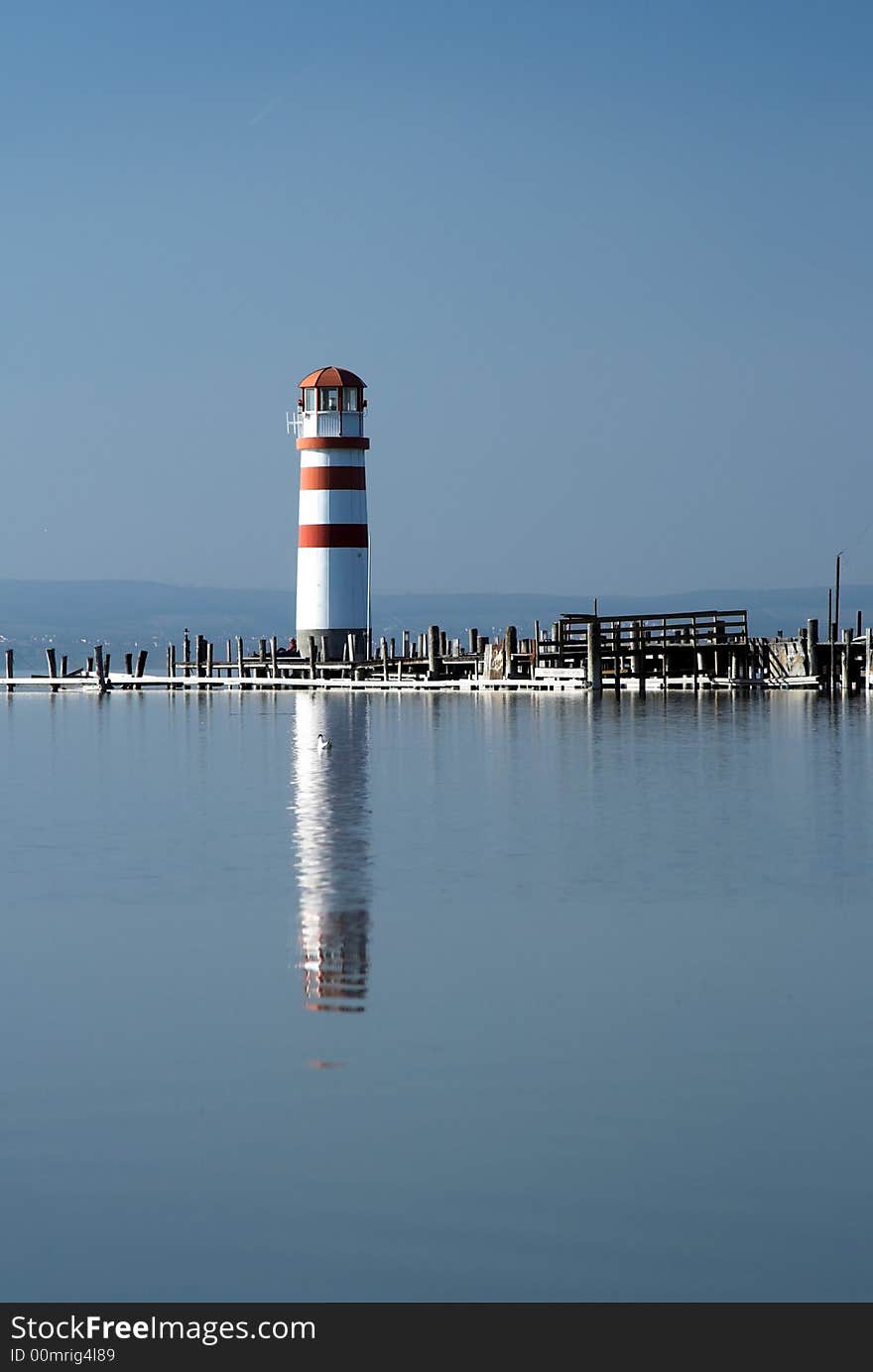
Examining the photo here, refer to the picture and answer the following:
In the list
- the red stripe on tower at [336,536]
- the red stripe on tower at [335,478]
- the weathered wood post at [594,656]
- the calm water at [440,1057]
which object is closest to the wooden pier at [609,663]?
the weathered wood post at [594,656]

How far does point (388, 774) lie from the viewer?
119 ft

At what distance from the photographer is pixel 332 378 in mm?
64500

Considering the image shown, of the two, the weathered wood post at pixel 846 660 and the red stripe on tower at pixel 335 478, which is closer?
the weathered wood post at pixel 846 660

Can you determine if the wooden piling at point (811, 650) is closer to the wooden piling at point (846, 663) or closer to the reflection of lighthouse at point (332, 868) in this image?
the wooden piling at point (846, 663)

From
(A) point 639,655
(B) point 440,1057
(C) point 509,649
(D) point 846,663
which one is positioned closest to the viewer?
(B) point 440,1057

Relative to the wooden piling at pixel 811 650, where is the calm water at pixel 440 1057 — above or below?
below

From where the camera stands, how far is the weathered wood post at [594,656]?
195 ft

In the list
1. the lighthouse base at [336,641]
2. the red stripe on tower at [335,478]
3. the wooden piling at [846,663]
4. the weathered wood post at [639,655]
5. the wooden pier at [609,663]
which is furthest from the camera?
the lighthouse base at [336,641]

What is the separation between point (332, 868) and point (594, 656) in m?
38.0

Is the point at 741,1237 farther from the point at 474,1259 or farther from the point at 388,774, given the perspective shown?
the point at 388,774

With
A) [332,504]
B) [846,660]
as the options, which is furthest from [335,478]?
[846,660]

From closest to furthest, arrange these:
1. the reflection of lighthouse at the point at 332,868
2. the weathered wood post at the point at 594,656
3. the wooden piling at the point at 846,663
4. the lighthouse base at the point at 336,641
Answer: the reflection of lighthouse at the point at 332,868, the wooden piling at the point at 846,663, the weathered wood post at the point at 594,656, the lighthouse base at the point at 336,641

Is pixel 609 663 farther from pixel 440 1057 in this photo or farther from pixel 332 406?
pixel 440 1057
